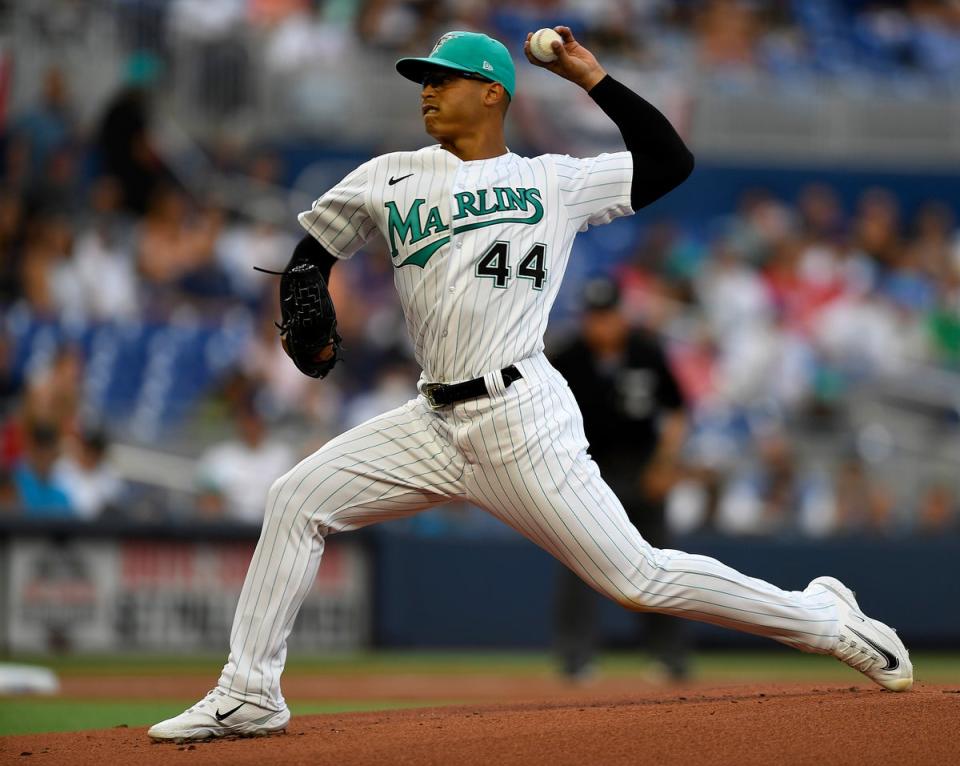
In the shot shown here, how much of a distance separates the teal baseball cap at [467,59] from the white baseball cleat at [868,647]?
6.16 feet

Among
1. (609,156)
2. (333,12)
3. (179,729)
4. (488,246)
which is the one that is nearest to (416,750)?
(179,729)

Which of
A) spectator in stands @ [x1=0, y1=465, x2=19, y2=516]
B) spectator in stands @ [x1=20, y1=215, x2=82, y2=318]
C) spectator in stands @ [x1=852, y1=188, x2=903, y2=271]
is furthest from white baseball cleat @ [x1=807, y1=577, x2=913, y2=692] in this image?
spectator in stands @ [x1=852, y1=188, x2=903, y2=271]

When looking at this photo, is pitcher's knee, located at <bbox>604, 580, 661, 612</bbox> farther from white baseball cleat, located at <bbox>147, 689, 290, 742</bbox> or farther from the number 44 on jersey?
white baseball cleat, located at <bbox>147, 689, 290, 742</bbox>

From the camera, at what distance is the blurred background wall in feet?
32.1

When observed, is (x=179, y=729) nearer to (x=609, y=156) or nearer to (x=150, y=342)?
(x=609, y=156)

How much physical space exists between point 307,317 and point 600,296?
13.0 ft

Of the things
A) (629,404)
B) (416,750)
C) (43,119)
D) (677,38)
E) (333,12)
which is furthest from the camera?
(677,38)

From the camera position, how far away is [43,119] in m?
12.3

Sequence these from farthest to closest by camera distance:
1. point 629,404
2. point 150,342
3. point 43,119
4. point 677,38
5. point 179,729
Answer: point 677,38
point 43,119
point 150,342
point 629,404
point 179,729

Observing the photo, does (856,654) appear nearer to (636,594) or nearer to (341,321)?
(636,594)

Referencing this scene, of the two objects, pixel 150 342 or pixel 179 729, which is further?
pixel 150 342

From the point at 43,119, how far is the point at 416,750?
9.43 meters

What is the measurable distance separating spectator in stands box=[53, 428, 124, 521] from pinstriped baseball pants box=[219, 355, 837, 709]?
5.43 meters

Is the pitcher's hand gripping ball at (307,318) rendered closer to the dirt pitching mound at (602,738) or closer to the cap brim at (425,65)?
the cap brim at (425,65)
